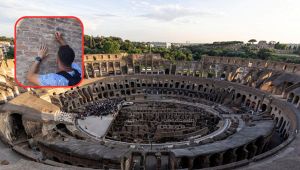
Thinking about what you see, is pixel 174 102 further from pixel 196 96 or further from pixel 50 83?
pixel 50 83

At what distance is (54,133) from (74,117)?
881 cm

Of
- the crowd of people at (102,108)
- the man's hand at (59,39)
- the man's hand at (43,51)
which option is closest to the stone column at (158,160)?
the man's hand at (59,39)

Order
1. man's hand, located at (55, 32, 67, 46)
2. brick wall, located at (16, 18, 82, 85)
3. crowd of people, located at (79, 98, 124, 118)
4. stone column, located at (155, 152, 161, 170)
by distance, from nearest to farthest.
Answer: stone column, located at (155, 152, 161, 170) < brick wall, located at (16, 18, 82, 85) < man's hand, located at (55, 32, 67, 46) < crowd of people, located at (79, 98, 124, 118)

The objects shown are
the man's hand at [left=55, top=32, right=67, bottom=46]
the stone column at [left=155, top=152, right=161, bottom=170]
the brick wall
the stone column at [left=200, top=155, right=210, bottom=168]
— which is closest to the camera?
the stone column at [left=155, top=152, right=161, bottom=170]

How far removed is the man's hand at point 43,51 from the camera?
18.0 m

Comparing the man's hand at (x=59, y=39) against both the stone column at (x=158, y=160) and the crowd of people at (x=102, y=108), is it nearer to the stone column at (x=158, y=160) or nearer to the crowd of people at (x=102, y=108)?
the stone column at (x=158, y=160)

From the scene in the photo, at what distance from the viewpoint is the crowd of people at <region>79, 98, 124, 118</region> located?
132 feet

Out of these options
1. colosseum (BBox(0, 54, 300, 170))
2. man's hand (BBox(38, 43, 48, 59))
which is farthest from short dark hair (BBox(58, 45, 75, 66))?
colosseum (BBox(0, 54, 300, 170))

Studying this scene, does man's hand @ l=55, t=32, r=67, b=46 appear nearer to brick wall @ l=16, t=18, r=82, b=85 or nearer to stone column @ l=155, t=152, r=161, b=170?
brick wall @ l=16, t=18, r=82, b=85

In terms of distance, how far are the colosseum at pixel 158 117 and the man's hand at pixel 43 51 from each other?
8.33 metres

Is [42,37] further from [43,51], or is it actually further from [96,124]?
[96,124]

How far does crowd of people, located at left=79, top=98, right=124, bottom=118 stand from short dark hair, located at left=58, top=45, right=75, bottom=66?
858 inches

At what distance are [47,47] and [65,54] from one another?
141 cm

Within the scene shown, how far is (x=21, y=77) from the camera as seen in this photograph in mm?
18797
